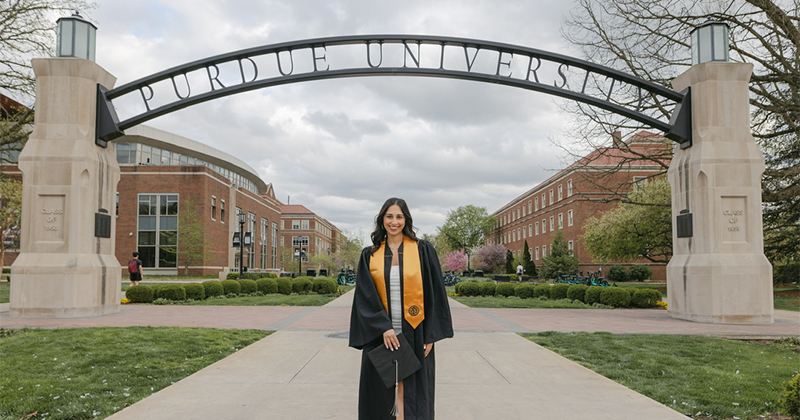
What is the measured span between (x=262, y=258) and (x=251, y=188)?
31.2 ft

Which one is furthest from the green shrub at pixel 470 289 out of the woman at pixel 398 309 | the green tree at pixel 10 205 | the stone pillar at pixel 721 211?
the green tree at pixel 10 205

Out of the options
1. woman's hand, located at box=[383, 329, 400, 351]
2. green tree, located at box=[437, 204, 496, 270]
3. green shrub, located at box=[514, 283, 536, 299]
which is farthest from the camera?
green tree, located at box=[437, 204, 496, 270]

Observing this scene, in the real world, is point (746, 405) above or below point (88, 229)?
below

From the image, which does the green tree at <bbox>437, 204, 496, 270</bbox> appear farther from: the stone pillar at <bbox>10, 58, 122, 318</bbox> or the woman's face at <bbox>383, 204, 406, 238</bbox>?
the woman's face at <bbox>383, 204, 406, 238</bbox>

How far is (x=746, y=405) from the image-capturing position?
203 inches

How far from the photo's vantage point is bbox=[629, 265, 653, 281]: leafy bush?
43.3m

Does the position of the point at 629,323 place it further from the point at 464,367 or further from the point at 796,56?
the point at 796,56

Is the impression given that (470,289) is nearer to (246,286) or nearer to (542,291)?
(542,291)

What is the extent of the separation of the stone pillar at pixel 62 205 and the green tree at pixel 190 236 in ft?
101

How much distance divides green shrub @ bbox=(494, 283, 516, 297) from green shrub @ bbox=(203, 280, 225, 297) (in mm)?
11142

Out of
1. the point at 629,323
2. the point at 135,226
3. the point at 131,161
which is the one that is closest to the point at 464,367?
the point at 629,323

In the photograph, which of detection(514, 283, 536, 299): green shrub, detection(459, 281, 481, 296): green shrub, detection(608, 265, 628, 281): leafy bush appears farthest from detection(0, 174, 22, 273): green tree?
detection(608, 265, 628, 281): leafy bush

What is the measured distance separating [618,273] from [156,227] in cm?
3599

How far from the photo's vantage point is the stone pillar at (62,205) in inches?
473
